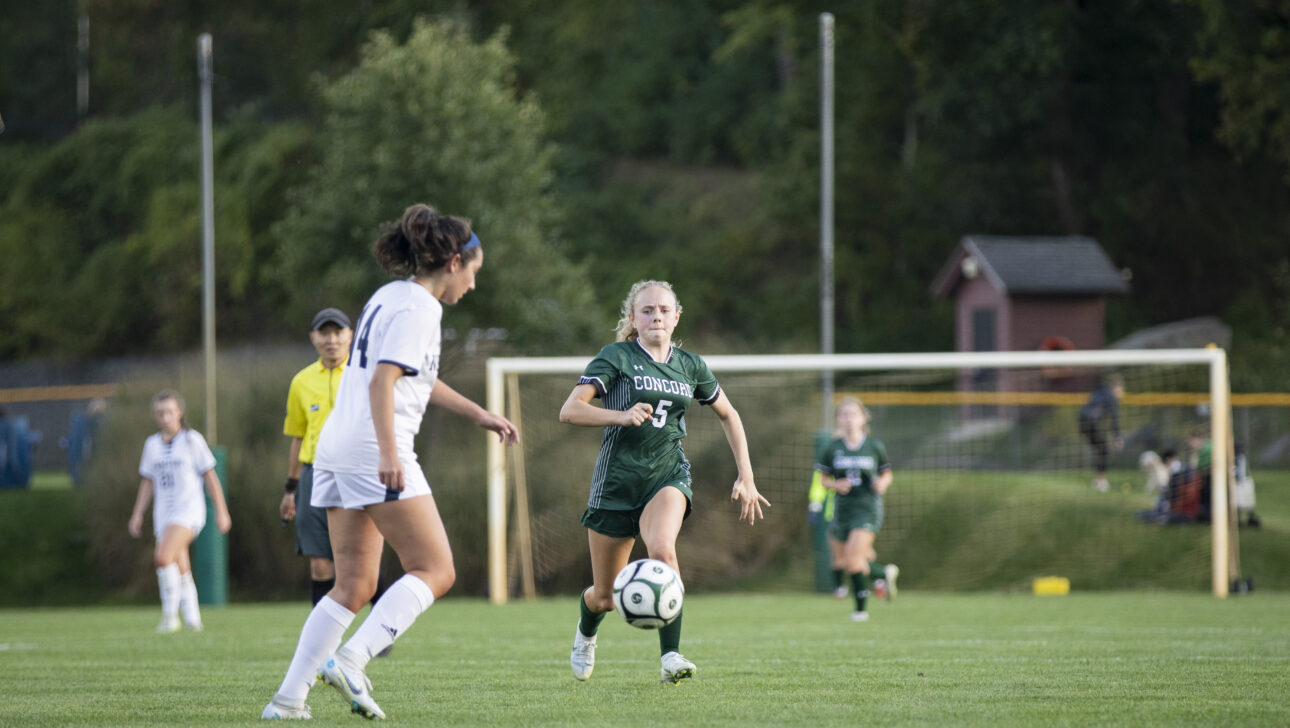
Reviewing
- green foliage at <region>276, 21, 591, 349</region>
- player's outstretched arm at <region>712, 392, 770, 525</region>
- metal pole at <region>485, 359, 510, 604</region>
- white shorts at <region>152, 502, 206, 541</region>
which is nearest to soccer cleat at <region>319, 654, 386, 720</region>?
player's outstretched arm at <region>712, 392, 770, 525</region>

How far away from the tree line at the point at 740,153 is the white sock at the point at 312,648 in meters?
22.6

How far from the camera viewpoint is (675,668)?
6969 mm

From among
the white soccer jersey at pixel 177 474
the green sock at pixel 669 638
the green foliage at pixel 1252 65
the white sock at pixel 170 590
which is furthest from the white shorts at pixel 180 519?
the green foliage at pixel 1252 65

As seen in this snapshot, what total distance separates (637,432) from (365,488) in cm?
168

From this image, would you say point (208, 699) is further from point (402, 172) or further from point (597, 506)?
point (402, 172)

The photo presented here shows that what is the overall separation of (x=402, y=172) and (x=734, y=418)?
19.4m

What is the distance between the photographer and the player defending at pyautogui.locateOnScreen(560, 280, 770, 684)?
6.93 m

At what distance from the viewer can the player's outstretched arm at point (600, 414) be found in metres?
6.54

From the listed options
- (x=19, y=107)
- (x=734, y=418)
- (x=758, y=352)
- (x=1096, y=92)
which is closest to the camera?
(x=734, y=418)

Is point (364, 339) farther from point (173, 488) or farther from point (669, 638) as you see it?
point (173, 488)

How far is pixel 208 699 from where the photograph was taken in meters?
6.87

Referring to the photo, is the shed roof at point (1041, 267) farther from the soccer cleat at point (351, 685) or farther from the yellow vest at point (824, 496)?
the soccer cleat at point (351, 685)

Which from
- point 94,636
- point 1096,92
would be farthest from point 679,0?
point 94,636

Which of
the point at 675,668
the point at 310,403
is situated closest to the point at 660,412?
the point at 675,668
